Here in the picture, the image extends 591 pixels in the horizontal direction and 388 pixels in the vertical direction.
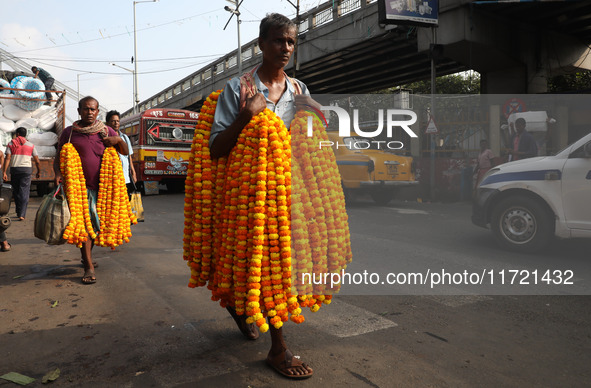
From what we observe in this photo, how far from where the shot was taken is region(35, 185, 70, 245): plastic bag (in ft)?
15.0

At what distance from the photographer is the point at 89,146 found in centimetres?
484

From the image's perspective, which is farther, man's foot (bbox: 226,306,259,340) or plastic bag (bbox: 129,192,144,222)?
plastic bag (bbox: 129,192,144,222)

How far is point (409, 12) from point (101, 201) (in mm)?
11654

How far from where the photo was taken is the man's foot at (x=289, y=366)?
2.49 meters

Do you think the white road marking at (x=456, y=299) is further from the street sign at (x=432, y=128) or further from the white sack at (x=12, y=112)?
the white sack at (x=12, y=112)

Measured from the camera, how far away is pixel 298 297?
8.09 feet

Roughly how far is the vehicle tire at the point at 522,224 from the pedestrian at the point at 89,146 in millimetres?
4772

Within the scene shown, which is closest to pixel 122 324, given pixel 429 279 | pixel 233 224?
pixel 233 224

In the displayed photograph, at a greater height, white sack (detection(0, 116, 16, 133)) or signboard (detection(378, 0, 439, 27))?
signboard (detection(378, 0, 439, 27))

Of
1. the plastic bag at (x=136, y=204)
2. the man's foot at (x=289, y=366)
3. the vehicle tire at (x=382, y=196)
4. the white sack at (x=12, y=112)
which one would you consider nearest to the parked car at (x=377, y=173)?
the vehicle tire at (x=382, y=196)

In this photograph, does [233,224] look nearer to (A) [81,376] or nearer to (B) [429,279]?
(A) [81,376]

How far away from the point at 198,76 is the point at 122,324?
3230 cm

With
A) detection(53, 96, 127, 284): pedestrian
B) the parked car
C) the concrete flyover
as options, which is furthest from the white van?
the concrete flyover

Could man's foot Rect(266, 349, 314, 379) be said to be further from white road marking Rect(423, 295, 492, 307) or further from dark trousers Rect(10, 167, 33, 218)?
dark trousers Rect(10, 167, 33, 218)
